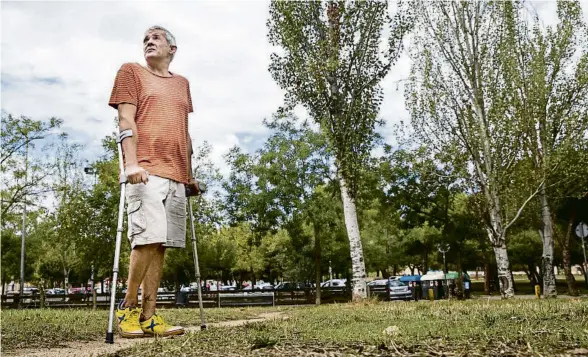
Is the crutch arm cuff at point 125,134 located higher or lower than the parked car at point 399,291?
higher

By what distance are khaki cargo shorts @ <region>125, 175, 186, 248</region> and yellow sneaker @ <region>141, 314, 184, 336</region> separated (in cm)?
70

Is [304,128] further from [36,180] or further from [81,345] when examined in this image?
[81,345]

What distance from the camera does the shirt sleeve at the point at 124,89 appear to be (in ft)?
15.2

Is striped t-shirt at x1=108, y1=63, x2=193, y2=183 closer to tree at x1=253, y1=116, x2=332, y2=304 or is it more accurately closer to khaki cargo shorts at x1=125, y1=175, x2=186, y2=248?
khaki cargo shorts at x1=125, y1=175, x2=186, y2=248

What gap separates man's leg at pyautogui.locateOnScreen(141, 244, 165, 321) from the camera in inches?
182

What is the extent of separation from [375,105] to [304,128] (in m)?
10.5

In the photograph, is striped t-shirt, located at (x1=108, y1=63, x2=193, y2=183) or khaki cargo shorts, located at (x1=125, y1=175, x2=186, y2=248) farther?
striped t-shirt, located at (x1=108, y1=63, x2=193, y2=183)

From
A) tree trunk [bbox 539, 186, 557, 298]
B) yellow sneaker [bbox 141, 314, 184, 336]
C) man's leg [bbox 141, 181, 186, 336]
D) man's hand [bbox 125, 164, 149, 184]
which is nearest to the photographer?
man's hand [bbox 125, 164, 149, 184]

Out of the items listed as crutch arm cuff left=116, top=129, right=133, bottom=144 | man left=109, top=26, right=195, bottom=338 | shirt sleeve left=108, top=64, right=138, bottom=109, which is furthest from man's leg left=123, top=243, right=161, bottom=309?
shirt sleeve left=108, top=64, right=138, bottom=109

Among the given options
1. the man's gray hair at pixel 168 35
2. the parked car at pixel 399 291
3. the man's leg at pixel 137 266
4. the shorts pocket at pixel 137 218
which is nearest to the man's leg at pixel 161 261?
the man's leg at pixel 137 266

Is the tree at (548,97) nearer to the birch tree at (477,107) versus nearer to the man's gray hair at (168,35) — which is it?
the birch tree at (477,107)

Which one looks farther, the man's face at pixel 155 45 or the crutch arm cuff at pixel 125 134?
the man's face at pixel 155 45

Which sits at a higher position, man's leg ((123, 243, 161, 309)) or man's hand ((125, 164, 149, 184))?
man's hand ((125, 164, 149, 184))

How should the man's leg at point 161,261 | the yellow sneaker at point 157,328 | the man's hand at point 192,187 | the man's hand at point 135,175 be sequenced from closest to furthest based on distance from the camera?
the man's hand at point 135,175 → the yellow sneaker at point 157,328 → the man's leg at point 161,261 → the man's hand at point 192,187
